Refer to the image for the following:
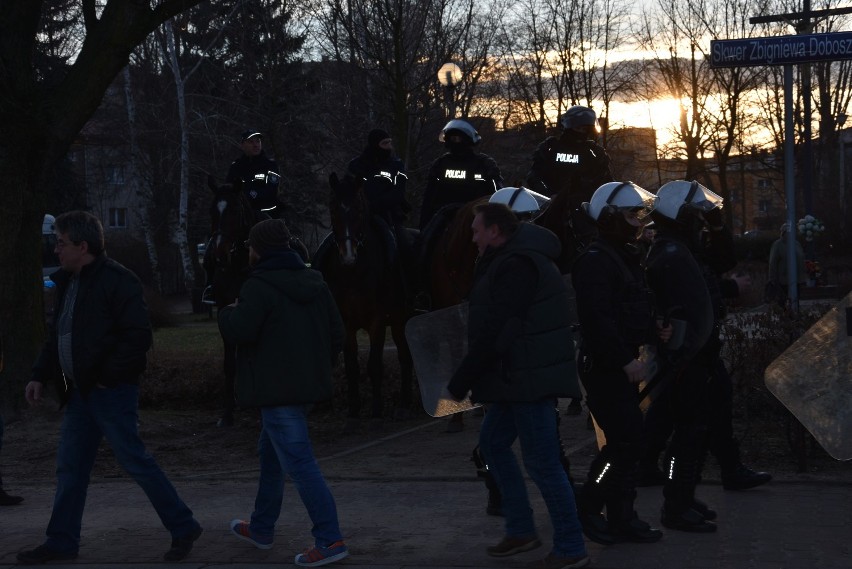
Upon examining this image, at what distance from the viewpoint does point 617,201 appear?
689 centimetres

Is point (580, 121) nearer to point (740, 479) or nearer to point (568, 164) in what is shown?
point (568, 164)

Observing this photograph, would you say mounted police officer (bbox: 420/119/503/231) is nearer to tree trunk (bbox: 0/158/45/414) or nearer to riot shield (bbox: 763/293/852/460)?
tree trunk (bbox: 0/158/45/414)

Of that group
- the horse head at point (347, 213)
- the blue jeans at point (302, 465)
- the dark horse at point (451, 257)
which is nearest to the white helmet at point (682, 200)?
the blue jeans at point (302, 465)

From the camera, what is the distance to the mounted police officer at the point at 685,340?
7199mm

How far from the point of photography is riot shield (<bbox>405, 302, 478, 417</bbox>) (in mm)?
7734

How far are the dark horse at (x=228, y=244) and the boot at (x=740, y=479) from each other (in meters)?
5.57

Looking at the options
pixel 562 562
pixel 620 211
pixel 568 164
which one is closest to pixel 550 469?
pixel 562 562

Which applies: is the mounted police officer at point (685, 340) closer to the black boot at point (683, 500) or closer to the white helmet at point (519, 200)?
the black boot at point (683, 500)

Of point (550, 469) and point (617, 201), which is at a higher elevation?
point (617, 201)

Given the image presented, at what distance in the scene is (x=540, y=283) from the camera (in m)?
6.45

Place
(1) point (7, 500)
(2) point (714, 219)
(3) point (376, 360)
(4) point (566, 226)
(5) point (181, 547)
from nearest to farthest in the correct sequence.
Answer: (5) point (181, 547), (2) point (714, 219), (1) point (7, 500), (4) point (566, 226), (3) point (376, 360)

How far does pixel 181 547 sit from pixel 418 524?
1.49 metres

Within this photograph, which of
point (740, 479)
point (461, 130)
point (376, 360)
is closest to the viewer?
point (740, 479)

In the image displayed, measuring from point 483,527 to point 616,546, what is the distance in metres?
0.95
